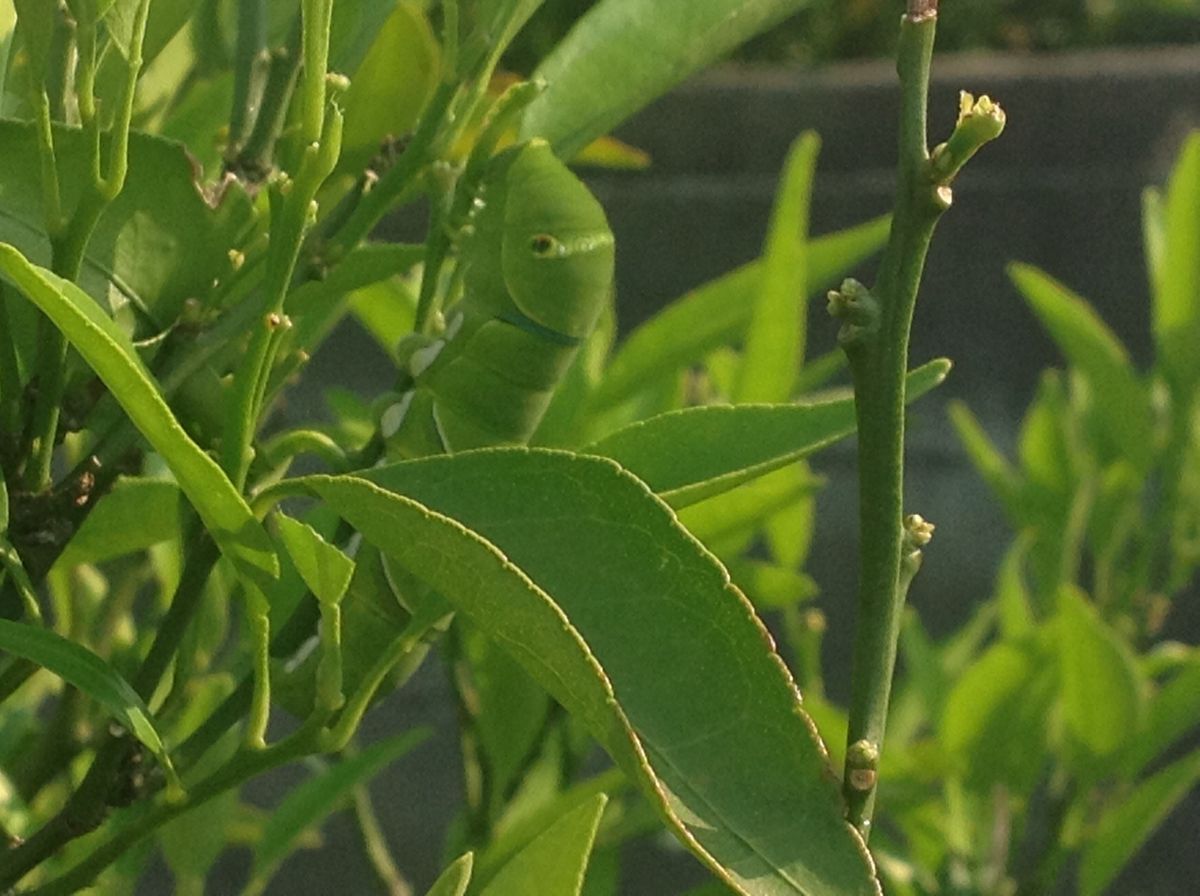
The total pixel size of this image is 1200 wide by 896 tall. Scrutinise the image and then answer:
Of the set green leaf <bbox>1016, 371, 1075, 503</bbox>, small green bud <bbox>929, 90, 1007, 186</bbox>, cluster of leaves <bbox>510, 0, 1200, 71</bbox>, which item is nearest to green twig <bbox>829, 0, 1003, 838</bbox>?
small green bud <bbox>929, 90, 1007, 186</bbox>

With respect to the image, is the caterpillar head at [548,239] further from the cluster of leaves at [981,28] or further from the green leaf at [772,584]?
the cluster of leaves at [981,28]

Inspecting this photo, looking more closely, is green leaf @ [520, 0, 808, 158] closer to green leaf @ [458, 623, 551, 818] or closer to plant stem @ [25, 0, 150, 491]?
plant stem @ [25, 0, 150, 491]

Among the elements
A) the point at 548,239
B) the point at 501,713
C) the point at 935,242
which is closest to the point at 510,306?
the point at 548,239

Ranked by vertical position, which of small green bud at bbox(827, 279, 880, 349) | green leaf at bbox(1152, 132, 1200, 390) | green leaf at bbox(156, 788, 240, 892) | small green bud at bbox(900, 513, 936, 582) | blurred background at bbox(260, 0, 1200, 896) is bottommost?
blurred background at bbox(260, 0, 1200, 896)

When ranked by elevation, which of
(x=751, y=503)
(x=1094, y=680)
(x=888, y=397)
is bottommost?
(x=1094, y=680)

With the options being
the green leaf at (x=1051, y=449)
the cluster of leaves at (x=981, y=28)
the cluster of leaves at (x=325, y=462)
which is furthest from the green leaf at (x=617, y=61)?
the cluster of leaves at (x=981, y=28)

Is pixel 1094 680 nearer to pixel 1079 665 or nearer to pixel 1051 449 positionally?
pixel 1079 665
